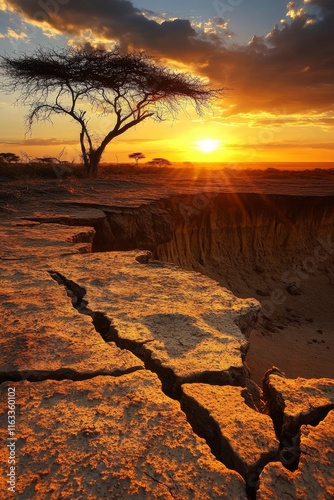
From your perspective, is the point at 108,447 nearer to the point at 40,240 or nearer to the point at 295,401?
the point at 295,401

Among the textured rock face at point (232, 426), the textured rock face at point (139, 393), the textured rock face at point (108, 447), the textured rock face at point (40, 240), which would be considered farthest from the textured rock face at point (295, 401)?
the textured rock face at point (40, 240)

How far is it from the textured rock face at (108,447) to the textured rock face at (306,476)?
3.8 inches

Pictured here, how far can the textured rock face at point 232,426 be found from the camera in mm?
1273

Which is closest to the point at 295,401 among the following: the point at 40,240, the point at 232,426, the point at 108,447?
the point at 232,426

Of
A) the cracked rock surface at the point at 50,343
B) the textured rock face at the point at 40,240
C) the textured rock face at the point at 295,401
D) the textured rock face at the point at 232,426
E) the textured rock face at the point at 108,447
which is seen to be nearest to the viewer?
the textured rock face at the point at 108,447

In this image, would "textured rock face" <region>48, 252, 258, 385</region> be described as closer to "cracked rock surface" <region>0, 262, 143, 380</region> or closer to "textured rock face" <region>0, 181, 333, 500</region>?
"textured rock face" <region>0, 181, 333, 500</region>

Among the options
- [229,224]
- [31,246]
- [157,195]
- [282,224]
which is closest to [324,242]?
[282,224]

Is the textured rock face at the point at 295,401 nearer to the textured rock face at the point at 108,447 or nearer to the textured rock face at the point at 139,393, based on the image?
the textured rock face at the point at 139,393

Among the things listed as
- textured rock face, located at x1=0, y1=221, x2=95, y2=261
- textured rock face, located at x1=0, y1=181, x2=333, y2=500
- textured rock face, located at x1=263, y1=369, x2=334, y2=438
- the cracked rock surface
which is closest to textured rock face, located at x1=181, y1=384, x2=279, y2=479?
textured rock face, located at x1=0, y1=181, x2=333, y2=500

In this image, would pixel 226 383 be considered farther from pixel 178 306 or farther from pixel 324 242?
Result: pixel 324 242

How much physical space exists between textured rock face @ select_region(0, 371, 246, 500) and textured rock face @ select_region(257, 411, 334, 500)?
0.10 m

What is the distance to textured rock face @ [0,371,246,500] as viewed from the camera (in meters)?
1.13

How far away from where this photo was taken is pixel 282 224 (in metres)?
9.71

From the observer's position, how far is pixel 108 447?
1256mm
